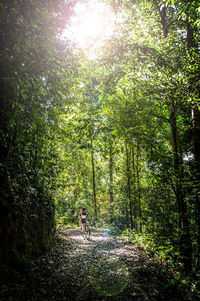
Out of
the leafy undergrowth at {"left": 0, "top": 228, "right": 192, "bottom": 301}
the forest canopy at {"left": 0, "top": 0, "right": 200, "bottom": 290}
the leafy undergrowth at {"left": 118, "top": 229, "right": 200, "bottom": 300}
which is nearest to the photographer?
the leafy undergrowth at {"left": 0, "top": 228, "right": 192, "bottom": 301}

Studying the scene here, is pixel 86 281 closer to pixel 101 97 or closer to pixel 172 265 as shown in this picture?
pixel 172 265

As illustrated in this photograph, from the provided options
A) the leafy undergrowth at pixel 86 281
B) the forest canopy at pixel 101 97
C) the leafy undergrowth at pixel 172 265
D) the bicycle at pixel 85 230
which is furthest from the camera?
the bicycle at pixel 85 230

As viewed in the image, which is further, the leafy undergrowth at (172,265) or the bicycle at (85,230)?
the bicycle at (85,230)

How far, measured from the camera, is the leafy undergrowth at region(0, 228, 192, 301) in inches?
135

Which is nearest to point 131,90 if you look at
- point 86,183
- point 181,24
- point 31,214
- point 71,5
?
point 71,5

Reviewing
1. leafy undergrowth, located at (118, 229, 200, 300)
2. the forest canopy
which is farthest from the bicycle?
the forest canopy

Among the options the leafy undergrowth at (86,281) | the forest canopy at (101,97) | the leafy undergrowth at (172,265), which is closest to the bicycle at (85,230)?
the leafy undergrowth at (172,265)

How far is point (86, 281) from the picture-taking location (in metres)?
4.44

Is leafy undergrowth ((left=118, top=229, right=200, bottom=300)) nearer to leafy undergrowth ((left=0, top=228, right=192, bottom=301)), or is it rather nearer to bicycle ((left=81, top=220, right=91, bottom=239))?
leafy undergrowth ((left=0, top=228, right=192, bottom=301))

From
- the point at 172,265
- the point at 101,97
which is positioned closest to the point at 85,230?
the point at 172,265

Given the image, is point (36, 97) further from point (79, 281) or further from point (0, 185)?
point (79, 281)

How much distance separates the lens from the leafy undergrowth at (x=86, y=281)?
3435 millimetres

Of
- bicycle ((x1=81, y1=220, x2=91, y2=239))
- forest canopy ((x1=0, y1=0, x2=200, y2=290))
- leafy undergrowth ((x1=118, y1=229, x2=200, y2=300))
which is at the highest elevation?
forest canopy ((x1=0, y1=0, x2=200, y2=290))

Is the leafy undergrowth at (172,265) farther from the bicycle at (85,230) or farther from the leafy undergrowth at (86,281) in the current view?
the bicycle at (85,230)
